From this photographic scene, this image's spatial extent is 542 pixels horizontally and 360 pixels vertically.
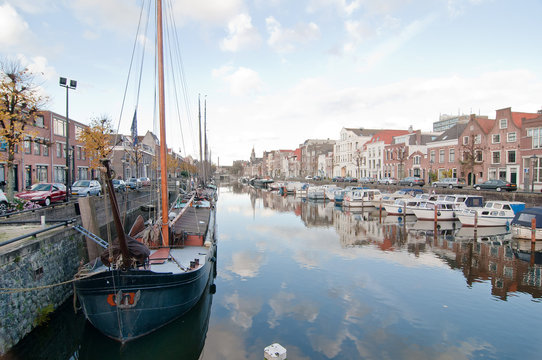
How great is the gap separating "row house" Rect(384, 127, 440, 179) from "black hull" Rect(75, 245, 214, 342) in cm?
5412

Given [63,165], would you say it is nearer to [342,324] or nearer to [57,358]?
[57,358]

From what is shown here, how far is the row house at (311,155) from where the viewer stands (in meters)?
104

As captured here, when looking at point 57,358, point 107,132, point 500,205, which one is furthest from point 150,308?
point 107,132

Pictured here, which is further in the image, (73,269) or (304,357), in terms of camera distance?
(73,269)

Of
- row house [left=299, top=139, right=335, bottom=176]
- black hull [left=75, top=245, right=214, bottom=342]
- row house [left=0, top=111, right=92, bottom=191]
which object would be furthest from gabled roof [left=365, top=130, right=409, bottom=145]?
black hull [left=75, top=245, right=214, bottom=342]

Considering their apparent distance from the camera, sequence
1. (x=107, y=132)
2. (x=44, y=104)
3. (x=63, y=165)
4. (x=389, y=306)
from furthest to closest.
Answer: (x=63, y=165), (x=107, y=132), (x=44, y=104), (x=389, y=306)

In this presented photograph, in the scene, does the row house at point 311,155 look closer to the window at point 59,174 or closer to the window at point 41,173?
the window at point 59,174

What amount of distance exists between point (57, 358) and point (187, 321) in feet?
11.6

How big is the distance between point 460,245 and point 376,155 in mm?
52341

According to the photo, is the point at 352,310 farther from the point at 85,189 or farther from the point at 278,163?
the point at 278,163

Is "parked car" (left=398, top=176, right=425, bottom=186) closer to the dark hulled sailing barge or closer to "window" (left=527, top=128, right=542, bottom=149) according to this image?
"window" (left=527, top=128, right=542, bottom=149)

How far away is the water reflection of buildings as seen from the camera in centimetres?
1449

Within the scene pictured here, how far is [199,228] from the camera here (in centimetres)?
1527

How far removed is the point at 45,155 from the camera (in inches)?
1548
